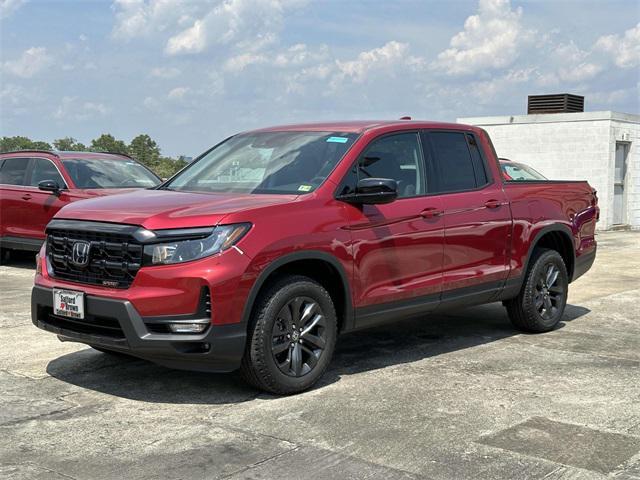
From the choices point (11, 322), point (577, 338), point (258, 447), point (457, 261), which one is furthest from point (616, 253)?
point (258, 447)

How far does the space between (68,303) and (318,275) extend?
1.68 meters

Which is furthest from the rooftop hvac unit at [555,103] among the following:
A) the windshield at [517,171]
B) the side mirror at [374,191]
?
the side mirror at [374,191]

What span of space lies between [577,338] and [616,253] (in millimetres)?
8633

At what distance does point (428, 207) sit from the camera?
21.0ft

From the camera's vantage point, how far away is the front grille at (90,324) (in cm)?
517

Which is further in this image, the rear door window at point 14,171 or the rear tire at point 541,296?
the rear door window at point 14,171

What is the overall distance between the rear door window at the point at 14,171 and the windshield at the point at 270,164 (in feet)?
21.6

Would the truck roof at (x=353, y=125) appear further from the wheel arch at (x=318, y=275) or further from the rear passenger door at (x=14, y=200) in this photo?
the rear passenger door at (x=14, y=200)

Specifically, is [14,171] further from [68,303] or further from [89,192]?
[68,303]

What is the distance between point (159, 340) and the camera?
16.4ft

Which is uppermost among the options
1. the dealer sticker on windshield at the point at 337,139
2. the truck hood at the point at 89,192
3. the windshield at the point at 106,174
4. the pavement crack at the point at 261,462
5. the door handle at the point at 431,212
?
the dealer sticker on windshield at the point at 337,139

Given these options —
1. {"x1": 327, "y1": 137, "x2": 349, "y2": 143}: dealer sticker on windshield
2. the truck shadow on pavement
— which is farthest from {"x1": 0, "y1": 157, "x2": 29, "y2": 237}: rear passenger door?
{"x1": 327, "y1": 137, "x2": 349, "y2": 143}: dealer sticker on windshield

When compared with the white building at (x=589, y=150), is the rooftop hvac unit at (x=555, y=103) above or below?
above

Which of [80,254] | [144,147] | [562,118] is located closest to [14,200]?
[80,254]
